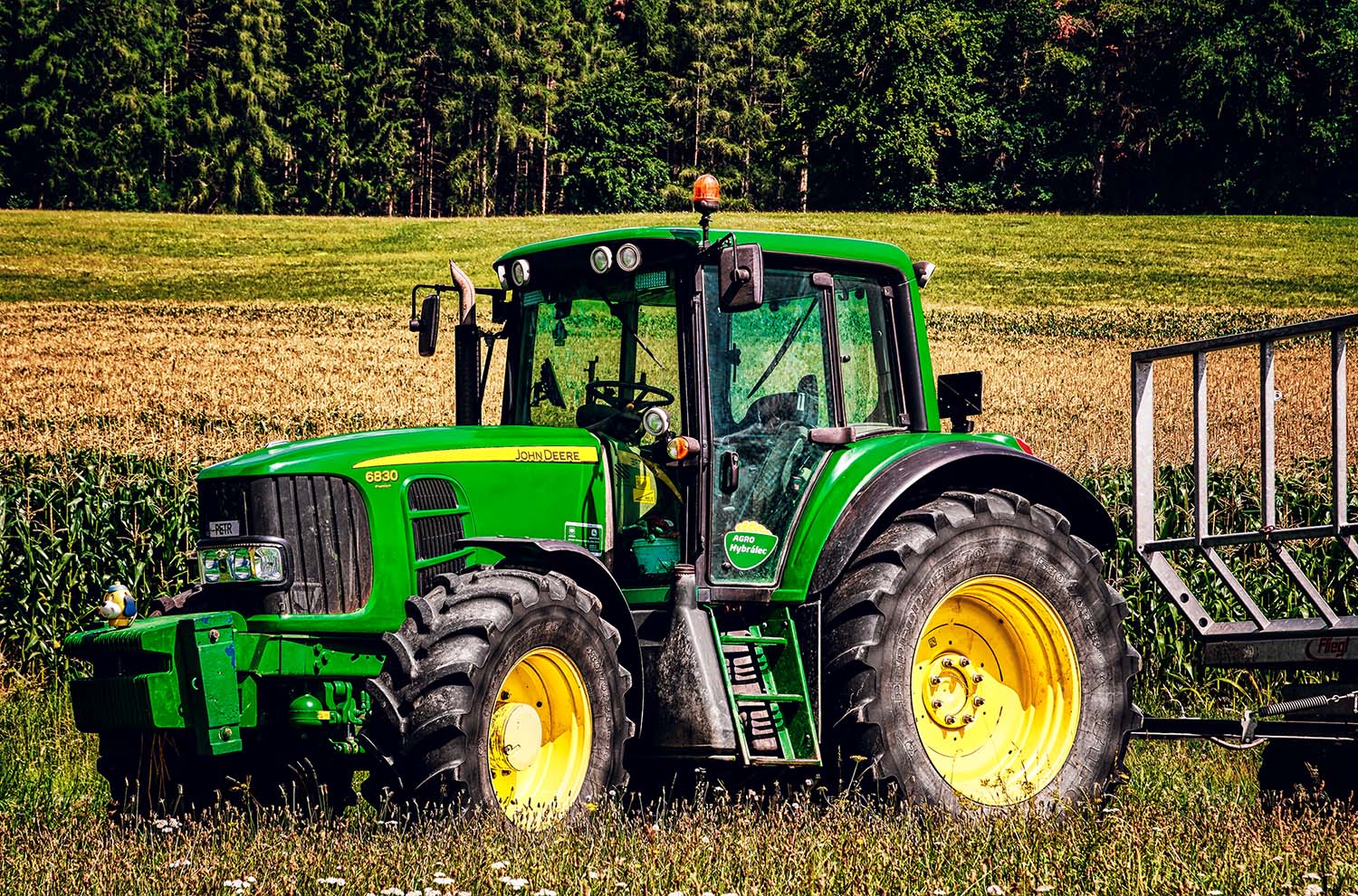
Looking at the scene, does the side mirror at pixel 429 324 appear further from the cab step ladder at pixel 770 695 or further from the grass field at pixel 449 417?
the grass field at pixel 449 417

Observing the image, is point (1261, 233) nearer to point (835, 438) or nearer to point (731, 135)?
point (731, 135)

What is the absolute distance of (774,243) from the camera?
21.9 ft

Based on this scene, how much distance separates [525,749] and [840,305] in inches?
101

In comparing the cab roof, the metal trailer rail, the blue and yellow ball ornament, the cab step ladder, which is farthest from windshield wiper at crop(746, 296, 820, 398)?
the blue and yellow ball ornament

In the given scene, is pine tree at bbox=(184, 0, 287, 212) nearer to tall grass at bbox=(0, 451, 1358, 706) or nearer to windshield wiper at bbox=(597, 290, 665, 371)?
tall grass at bbox=(0, 451, 1358, 706)

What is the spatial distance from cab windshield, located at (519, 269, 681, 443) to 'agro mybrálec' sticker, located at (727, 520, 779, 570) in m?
0.53

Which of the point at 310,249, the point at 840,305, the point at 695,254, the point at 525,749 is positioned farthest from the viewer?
the point at 310,249

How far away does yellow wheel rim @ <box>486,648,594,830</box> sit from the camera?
18.8 feet

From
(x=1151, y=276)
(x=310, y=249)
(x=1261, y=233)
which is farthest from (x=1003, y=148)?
(x=310, y=249)

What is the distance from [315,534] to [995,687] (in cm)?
316

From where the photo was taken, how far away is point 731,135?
231 ft

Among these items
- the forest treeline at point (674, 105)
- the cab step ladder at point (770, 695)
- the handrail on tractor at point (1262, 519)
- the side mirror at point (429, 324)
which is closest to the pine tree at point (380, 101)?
the forest treeline at point (674, 105)

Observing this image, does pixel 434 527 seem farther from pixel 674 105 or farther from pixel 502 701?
pixel 674 105

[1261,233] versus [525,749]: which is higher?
[1261,233]
